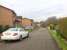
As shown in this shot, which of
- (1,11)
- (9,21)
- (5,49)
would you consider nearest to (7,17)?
(9,21)

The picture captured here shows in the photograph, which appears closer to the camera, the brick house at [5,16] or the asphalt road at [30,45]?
the asphalt road at [30,45]

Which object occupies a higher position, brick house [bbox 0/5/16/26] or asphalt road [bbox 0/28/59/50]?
brick house [bbox 0/5/16/26]

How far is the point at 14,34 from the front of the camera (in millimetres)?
18047

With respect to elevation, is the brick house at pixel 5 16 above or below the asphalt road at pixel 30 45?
above

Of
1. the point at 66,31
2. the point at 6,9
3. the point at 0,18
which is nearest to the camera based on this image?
the point at 66,31

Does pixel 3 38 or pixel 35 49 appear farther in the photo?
pixel 3 38

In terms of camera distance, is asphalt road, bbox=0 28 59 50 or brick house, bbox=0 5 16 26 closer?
asphalt road, bbox=0 28 59 50

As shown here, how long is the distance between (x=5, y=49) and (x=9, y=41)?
19.1ft

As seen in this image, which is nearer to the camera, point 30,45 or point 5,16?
point 30,45

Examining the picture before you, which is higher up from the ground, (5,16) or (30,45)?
(5,16)

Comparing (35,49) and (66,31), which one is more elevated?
(66,31)

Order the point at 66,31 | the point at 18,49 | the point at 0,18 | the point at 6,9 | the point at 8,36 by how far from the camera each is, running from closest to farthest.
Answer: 1. the point at 66,31
2. the point at 18,49
3. the point at 8,36
4. the point at 0,18
5. the point at 6,9

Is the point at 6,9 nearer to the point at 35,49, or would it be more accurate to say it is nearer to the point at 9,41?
the point at 9,41

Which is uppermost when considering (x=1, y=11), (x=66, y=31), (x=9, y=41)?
(x=1, y=11)
